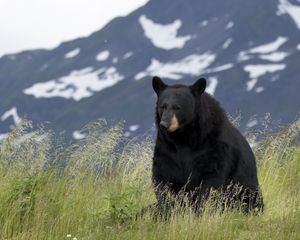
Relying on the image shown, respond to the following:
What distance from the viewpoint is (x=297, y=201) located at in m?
7.99

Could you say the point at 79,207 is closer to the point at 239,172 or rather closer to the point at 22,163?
the point at 22,163

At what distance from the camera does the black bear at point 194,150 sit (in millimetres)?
7586

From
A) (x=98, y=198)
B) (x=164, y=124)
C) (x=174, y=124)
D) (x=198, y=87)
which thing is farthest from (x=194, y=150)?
(x=98, y=198)

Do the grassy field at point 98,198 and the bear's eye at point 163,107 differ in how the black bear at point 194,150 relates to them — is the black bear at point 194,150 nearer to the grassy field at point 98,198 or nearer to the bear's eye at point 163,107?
the bear's eye at point 163,107

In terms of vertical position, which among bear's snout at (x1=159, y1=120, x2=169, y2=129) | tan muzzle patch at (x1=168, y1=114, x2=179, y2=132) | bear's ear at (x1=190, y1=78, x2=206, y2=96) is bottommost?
tan muzzle patch at (x1=168, y1=114, x2=179, y2=132)

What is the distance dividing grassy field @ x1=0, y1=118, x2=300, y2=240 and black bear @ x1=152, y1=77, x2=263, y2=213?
1.24 feet

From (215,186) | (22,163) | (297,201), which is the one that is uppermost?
(22,163)

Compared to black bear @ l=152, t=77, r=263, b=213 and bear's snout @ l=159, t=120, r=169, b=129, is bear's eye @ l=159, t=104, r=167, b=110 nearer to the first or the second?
black bear @ l=152, t=77, r=263, b=213

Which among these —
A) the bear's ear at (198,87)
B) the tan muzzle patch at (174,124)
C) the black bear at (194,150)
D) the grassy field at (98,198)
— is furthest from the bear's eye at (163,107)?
the grassy field at (98,198)

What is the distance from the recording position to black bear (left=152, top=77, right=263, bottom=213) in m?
7.59

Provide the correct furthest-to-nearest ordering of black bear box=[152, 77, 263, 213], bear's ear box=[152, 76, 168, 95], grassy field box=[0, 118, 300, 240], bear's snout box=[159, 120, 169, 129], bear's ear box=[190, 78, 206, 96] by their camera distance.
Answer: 1. bear's ear box=[152, 76, 168, 95]
2. bear's ear box=[190, 78, 206, 96]
3. black bear box=[152, 77, 263, 213]
4. bear's snout box=[159, 120, 169, 129]
5. grassy field box=[0, 118, 300, 240]

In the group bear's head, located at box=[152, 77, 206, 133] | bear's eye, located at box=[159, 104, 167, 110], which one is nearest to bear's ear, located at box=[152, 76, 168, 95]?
bear's head, located at box=[152, 77, 206, 133]

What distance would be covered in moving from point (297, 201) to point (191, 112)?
A: 4.68 ft

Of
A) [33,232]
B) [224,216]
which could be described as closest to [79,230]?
[33,232]
